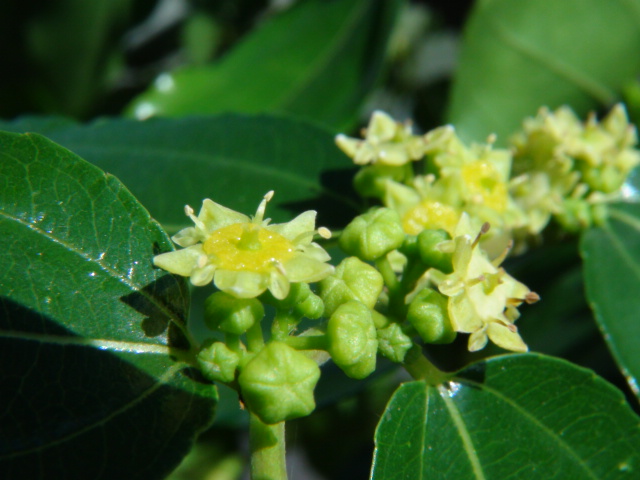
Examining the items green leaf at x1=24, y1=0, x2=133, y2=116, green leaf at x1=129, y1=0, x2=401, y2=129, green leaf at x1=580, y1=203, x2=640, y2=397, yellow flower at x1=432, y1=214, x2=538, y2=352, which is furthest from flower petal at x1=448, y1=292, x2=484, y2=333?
green leaf at x1=24, y1=0, x2=133, y2=116

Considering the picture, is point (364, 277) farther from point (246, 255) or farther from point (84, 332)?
point (84, 332)

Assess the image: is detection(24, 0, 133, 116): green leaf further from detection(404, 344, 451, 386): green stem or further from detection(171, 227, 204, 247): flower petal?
detection(404, 344, 451, 386): green stem

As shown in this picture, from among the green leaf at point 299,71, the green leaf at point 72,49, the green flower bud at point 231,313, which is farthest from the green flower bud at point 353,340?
the green leaf at point 72,49

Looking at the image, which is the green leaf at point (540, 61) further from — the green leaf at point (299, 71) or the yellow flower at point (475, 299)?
the yellow flower at point (475, 299)

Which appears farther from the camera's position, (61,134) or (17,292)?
(61,134)

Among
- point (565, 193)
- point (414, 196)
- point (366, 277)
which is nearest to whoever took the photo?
point (366, 277)

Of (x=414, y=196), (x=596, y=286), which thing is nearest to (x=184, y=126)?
(x=414, y=196)

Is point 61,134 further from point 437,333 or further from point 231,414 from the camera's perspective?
point 437,333
